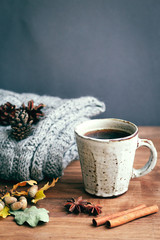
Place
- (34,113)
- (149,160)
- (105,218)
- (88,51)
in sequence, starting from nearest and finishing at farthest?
(105,218)
(149,160)
(34,113)
(88,51)

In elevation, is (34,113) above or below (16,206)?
above

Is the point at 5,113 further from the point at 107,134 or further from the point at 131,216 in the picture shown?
the point at 131,216

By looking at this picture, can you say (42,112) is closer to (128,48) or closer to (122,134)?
(122,134)

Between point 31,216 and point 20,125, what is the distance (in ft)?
0.75

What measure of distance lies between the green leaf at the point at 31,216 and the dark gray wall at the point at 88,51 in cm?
80

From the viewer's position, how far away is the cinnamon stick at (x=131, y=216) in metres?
0.53

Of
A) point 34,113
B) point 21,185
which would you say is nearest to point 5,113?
point 34,113

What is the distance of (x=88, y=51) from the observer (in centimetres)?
125

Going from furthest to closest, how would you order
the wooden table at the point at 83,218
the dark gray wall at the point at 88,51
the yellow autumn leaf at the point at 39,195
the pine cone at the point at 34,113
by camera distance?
the dark gray wall at the point at 88,51 < the pine cone at the point at 34,113 < the yellow autumn leaf at the point at 39,195 < the wooden table at the point at 83,218

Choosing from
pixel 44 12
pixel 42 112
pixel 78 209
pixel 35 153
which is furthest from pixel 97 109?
pixel 44 12

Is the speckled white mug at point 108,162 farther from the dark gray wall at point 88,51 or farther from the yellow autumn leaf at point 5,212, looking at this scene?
the dark gray wall at point 88,51

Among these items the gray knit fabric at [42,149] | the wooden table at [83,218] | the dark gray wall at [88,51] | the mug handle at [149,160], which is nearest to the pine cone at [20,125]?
the gray knit fabric at [42,149]

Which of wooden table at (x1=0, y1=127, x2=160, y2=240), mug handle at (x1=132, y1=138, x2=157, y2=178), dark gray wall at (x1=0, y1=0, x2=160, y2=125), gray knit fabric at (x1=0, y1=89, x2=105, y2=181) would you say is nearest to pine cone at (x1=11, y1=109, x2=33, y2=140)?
gray knit fabric at (x1=0, y1=89, x2=105, y2=181)

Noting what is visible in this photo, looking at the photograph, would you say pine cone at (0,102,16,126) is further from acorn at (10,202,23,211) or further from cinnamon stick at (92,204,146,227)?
cinnamon stick at (92,204,146,227)
